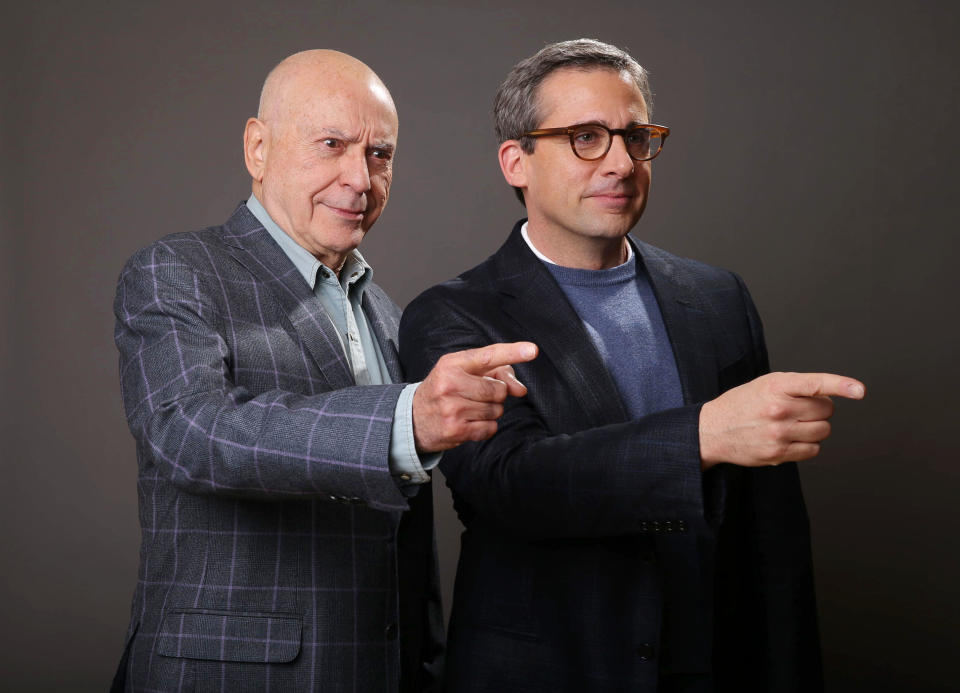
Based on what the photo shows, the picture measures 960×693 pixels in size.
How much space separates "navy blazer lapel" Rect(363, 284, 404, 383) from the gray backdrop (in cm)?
157

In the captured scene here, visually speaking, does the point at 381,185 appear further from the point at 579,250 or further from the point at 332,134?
the point at 579,250

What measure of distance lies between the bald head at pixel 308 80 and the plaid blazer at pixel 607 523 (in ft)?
1.61

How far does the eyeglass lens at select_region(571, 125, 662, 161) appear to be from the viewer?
2104mm

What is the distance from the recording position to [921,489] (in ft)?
13.6

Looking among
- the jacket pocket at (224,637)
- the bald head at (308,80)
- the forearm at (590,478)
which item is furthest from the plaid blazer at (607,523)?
the bald head at (308,80)

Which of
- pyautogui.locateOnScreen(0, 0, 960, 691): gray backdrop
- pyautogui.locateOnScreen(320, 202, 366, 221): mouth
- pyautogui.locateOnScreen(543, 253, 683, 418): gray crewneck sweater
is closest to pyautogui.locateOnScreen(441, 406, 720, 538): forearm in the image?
pyautogui.locateOnScreen(543, 253, 683, 418): gray crewneck sweater

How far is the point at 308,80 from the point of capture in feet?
7.56

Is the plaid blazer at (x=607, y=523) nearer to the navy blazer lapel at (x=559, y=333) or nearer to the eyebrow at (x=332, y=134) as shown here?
the navy blazer lapel at (x=559, y=333)

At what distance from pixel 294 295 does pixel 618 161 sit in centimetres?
69

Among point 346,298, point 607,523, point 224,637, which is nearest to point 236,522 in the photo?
point 224,637

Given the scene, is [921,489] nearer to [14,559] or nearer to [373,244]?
[373,244]

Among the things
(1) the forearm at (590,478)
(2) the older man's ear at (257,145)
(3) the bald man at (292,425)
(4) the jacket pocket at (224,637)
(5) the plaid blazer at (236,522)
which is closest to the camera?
(3) the bald man at (292,425)

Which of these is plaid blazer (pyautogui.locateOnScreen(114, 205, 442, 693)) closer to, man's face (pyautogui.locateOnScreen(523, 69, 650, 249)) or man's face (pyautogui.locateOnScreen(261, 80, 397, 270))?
man's face (pyautogui.locateOnScreen(261, 80, 397, 270))

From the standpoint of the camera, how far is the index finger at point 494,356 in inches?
57.0
